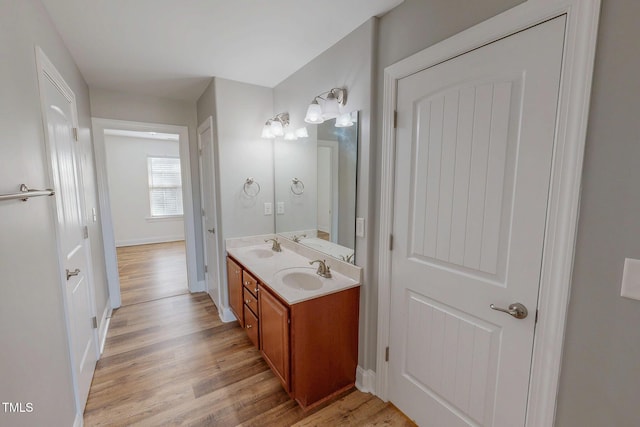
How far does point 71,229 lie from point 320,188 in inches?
69.3

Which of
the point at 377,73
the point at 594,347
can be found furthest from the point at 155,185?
the point at 594,347

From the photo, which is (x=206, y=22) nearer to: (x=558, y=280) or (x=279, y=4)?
(x=279, y=4)

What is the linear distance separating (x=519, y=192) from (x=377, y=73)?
1036 millimetres

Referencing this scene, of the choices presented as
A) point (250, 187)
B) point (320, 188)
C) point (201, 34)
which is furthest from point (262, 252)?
point (201, 34)

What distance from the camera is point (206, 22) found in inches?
63.6

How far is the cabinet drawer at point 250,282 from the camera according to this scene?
2.04 m

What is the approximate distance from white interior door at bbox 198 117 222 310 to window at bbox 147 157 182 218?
3.60 metres

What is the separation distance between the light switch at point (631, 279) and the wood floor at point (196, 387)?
1351 millimetres

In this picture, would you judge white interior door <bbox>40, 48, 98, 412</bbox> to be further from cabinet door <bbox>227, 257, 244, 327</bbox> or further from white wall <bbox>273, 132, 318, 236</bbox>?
white wall <bbox>273, 132, 318, 236</bbox>

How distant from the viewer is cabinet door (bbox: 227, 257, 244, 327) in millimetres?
2390

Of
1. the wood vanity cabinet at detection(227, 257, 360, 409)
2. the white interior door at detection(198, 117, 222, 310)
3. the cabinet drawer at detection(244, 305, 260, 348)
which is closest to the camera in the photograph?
the wood vanity cabinet at detection(227, 257, 360, 409)

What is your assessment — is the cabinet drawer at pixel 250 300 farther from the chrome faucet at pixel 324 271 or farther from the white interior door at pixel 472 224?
the white interior door at pixel 472 224

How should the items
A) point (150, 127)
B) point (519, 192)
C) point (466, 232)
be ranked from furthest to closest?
point (150, 127) < point (466, 232) < point (519, 192)

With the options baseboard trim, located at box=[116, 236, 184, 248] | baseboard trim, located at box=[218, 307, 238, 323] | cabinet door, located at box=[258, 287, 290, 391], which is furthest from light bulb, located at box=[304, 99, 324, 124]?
baseboard trim, located at box=[116, 236, 184, 248]
